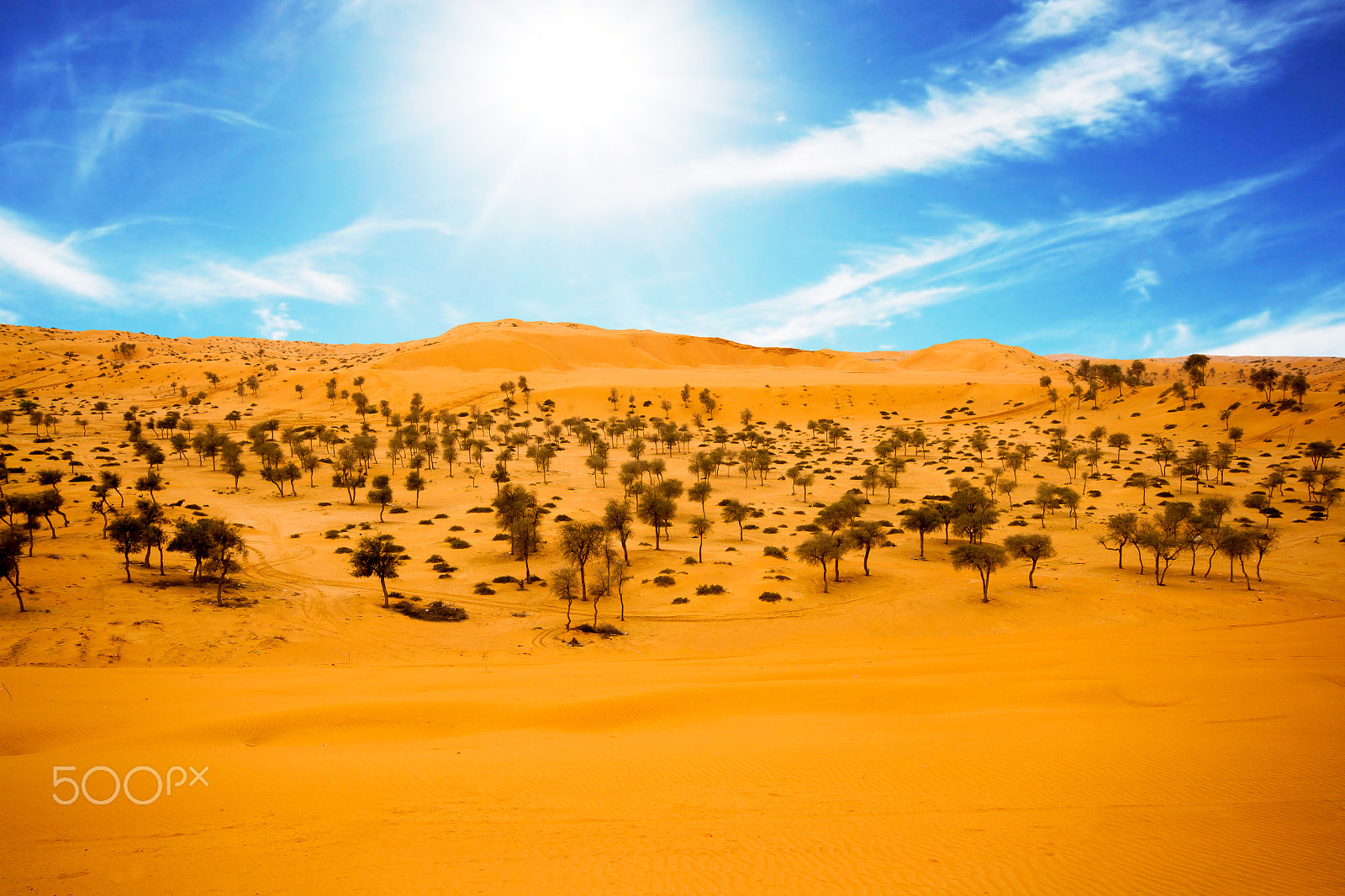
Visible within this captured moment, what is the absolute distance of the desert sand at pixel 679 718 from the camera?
7.82 m

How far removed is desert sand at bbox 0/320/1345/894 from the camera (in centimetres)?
782

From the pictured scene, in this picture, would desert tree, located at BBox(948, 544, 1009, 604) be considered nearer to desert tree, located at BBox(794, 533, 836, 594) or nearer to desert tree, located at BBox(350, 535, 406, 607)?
desert tree, located at BBox(794, 533, 836, 594)

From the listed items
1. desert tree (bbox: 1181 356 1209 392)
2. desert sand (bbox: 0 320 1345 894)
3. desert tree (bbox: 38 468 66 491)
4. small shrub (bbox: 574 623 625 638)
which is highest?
desert tree (bbox: 1181 356 1209 392)

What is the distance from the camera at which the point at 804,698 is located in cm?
1506

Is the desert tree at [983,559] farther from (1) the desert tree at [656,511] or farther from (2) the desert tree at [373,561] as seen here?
(2) the desert tree at [373,561]

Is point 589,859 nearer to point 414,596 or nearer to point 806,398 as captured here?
point 414,596

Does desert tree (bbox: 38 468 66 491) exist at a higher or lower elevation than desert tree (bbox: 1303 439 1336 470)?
lower

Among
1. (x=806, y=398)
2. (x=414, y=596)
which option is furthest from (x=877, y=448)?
(x=414, y=596)

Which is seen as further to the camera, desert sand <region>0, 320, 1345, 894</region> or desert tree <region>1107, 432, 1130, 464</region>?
desert tree <region>1107, 432, 1130, 464</region>

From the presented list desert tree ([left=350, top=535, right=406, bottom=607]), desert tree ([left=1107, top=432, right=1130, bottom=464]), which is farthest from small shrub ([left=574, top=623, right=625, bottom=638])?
desert tree ([left=1107, top=432, right=1130, bottom=464])

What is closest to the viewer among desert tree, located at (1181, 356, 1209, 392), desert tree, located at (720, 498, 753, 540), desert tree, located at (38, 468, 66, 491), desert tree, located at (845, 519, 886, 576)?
desert tree, located at (845, 519, 886, 576)

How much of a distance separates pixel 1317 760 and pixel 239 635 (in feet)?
101

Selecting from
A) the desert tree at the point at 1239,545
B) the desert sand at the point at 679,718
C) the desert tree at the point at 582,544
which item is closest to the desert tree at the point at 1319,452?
the desert sand at the point at 679,718

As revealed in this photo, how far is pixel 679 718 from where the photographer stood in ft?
45.4
